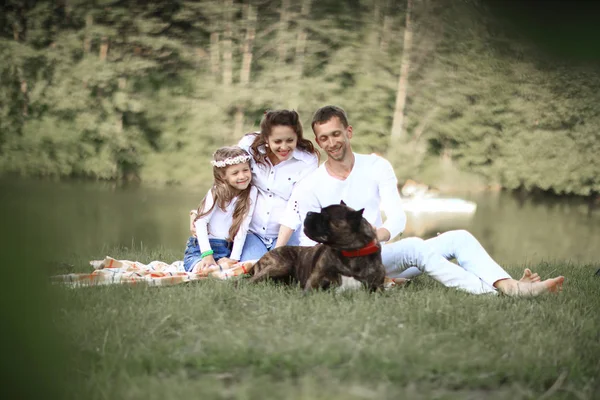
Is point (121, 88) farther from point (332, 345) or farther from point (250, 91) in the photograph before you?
point (332, 345)

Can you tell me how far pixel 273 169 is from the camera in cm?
331

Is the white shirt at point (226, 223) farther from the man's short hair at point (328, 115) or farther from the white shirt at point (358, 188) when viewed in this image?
the man's short hair at point (328, 115)

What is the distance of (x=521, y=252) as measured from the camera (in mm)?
10242

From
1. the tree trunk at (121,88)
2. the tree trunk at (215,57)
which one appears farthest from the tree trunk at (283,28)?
the tree trunk at (121,88)

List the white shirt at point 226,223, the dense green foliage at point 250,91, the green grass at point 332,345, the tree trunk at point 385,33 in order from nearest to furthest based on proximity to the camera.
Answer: the green grass at point 332,345
the white shirt at point 226,223
the dense green foliage at point 250,91
the tree trunk at point 385,33

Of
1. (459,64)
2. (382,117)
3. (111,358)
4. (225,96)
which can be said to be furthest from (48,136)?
(111,358)

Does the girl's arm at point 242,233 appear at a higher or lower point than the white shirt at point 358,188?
lower

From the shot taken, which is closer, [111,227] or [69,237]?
[69,237]

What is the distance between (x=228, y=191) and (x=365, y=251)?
1063mm

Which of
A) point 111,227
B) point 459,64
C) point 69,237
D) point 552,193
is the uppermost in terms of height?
point 459,64

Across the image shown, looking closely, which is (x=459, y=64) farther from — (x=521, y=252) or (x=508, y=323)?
(x=508, y=323)

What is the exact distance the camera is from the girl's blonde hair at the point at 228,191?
3150mm

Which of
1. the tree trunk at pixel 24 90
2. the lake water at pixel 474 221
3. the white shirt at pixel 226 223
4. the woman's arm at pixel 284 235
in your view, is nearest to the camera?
the woman's arm at pixel 284 235

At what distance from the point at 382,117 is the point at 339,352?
10602 mm
